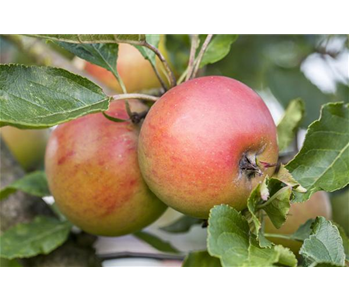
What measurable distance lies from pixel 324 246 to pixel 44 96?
1.47ft

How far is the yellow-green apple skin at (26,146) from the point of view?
1.66m

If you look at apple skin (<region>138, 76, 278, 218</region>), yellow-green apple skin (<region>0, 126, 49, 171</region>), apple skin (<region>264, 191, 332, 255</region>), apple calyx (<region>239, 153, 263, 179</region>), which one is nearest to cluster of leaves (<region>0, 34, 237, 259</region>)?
apple skin (<region>138, 76, 278, 218</region>)

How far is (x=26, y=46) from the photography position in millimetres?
1613

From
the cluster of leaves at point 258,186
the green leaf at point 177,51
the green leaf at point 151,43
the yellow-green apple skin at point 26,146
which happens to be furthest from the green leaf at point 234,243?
the yellow-green apple skin at point 26,146

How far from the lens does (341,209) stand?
1464mm

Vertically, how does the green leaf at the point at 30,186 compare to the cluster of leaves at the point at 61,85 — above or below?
below

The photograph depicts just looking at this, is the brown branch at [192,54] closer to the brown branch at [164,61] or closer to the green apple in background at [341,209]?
the brown branch at [164,61]

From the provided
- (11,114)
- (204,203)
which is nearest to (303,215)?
(204,203)

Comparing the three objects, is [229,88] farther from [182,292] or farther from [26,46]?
[26,46]

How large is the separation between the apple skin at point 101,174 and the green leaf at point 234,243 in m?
0.24

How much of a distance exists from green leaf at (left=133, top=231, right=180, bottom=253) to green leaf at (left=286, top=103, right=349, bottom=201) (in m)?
0.66

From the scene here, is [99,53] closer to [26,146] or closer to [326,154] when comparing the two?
[326,154]

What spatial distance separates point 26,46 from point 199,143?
38.1 inches

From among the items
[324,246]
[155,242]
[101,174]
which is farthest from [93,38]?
[155,242]
